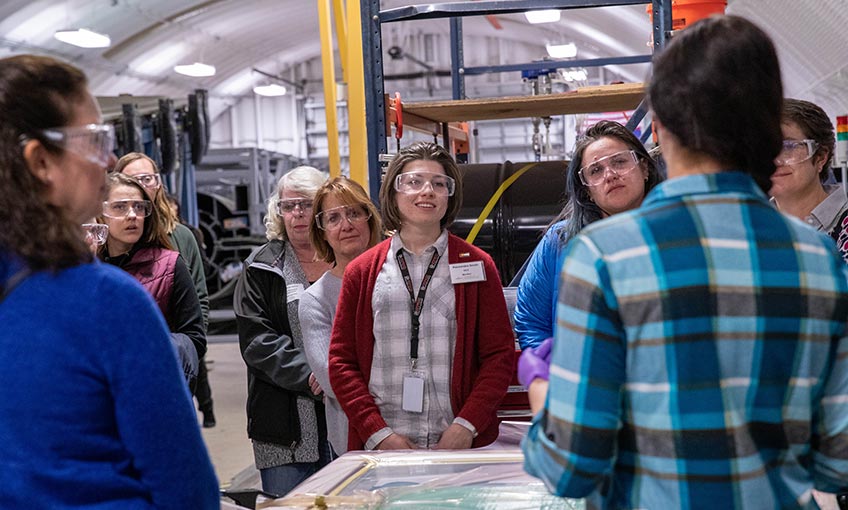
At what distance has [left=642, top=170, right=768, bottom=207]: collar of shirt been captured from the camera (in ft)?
4.00

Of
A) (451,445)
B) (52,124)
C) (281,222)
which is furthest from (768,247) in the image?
(281,222)

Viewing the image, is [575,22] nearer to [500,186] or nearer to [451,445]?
[500,186]

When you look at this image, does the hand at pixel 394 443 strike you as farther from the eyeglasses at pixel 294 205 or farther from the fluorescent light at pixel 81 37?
the fluorescent light at pixel 81 37

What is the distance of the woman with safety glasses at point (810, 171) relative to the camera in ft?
8.20

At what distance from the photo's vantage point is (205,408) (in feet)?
22.2

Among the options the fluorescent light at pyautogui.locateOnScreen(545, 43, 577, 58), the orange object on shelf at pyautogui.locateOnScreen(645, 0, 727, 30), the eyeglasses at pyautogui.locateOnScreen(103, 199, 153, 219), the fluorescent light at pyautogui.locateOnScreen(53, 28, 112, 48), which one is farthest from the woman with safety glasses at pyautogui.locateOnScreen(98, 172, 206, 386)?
the fluorescent light at pyautogui.locateOnScreen(545, 43, 577, 58)

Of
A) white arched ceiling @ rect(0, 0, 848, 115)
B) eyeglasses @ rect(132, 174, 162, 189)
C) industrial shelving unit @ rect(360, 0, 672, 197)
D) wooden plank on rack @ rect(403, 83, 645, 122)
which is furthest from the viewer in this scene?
white arched ceiling @ rect(0, 0, 848, 115)

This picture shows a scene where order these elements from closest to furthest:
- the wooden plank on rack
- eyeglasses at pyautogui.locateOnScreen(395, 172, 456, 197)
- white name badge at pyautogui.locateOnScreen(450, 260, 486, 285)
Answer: white name badge at pyautogui.locateOnScreen(450, 260, 486, 285) < eyeglasses at pyautogui.locateOnScreen(395, 172, 456, 197) < the wooden plank on rack

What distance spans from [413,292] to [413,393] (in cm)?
28

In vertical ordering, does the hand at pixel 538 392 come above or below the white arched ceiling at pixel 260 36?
below

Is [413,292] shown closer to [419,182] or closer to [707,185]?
[419,182]

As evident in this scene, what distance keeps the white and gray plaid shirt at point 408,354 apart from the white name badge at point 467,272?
46mm

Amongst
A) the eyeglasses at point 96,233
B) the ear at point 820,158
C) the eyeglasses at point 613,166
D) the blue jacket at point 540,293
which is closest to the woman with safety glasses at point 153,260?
the eyeglasses at point 96,233

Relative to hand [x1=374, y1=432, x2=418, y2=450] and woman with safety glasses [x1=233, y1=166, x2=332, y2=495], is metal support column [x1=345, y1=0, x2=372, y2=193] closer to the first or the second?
woman with safety glasses [x1=233, y1=166, x2=332, y2=495]
